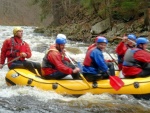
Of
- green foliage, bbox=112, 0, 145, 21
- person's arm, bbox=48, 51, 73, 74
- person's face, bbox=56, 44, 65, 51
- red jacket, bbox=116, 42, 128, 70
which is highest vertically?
person's face, bbox=56, 44, 65, 51

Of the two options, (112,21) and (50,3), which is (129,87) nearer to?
(112,21)

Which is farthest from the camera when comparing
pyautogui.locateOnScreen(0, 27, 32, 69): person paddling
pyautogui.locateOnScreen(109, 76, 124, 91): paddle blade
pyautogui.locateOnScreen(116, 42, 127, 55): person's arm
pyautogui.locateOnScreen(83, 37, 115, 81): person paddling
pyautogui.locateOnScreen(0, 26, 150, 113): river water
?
pyautogui.locateOnScreen(116, 42, 127, 55): person's arm

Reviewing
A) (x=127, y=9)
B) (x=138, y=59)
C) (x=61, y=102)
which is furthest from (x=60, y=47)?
(x=127, y=9)

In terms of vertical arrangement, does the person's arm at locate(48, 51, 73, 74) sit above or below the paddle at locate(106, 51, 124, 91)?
above

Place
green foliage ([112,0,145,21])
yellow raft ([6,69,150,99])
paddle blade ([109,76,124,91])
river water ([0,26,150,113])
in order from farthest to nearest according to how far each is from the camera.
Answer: green foliage ([112,0,145,21]), yellow raft ([6,69,150,99]), paddle blade ([109,76,124,91]), river water ([0,26,150,113])

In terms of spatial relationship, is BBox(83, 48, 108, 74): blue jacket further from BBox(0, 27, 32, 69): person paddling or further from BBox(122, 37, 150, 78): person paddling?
BBox(0, 27, 32, 69): person paddling

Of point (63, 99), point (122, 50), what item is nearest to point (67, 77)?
point (63, 99)

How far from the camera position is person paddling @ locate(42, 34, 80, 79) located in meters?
7.95

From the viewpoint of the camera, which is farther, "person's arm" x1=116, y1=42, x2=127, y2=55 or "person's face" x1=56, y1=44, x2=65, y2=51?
"person's arm" x1=116, y1=42, x2=127, y2=55

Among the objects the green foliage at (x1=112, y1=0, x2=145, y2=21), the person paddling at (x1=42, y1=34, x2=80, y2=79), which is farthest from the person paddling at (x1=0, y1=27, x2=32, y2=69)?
the green foliage at (x1=112, y1=0, x2=145, y2=21)

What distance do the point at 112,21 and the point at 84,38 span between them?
2.17 meters

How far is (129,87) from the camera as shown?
7.79m

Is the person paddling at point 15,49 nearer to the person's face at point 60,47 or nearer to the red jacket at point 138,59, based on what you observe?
the person's face at point 60,47

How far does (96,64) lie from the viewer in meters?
8.04
